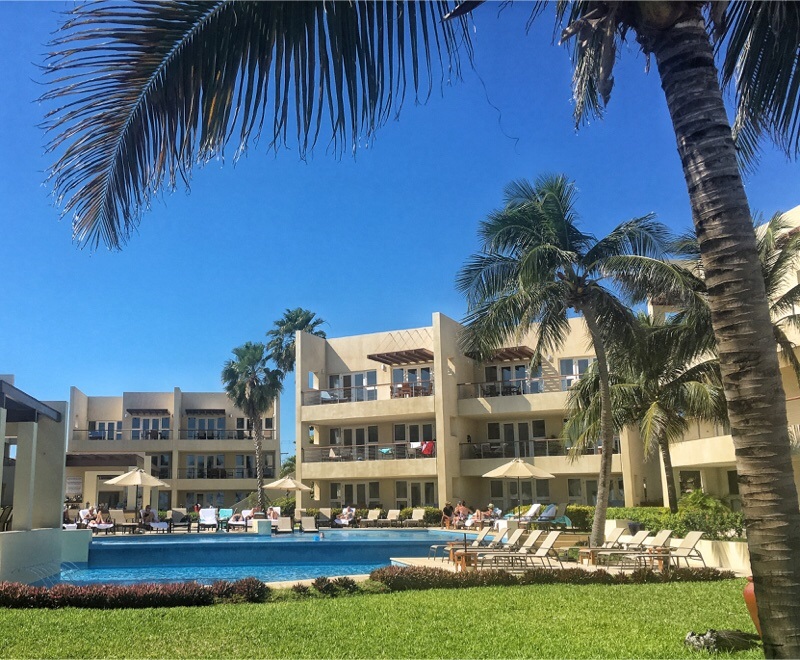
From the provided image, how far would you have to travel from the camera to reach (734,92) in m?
5.36

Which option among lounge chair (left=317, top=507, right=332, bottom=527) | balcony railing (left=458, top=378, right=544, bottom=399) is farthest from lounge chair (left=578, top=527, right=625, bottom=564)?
lounge chair (left=317, top=507, right=332, bottom=527)

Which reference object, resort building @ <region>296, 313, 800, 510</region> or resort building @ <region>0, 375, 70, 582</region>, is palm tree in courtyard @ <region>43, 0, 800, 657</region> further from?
resort building @ <region>296, 313, 800, 510</region>

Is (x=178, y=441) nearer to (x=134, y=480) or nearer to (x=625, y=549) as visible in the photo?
(x=134, y=480)

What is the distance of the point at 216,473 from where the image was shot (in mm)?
47500

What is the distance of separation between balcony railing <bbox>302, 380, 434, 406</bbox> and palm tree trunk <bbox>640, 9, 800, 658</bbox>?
30.3m

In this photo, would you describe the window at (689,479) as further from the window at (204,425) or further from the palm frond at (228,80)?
the palm frond at (228,80)

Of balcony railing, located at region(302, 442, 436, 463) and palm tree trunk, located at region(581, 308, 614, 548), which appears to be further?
balcony railing, located at region(302, 442, 436, 463)

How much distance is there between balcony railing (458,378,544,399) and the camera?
3183cm

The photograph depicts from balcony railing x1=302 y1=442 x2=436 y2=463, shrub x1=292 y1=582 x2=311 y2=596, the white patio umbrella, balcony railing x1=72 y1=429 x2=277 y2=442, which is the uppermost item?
balcony railing x1=72 y1=429 x2=277 y2=442

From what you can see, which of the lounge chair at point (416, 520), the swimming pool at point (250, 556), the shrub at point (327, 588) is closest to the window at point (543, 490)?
the lounge chair at point (416, 520)

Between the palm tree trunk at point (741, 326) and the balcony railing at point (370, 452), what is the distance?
29032 mm

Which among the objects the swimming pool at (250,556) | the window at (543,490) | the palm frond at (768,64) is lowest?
the swimming pool at (250,556)

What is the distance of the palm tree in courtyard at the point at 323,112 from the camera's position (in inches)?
136

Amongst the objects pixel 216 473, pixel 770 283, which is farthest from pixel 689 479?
pixel 216 473
